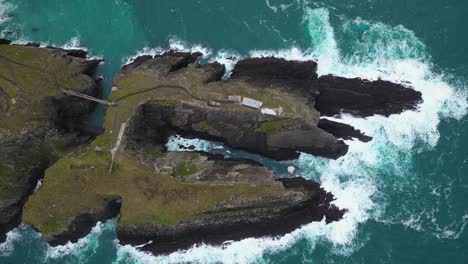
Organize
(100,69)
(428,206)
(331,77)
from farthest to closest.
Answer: (100,69), (331,77), (428,206)

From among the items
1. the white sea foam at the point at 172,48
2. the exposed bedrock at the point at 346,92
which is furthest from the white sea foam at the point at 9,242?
Result: the exposed bedrock at the point at 346,92

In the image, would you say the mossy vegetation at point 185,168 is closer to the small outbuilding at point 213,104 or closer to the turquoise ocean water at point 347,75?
the turquoise ocean water at point 347,75

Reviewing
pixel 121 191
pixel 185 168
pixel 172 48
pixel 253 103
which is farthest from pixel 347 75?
pixel 121 191

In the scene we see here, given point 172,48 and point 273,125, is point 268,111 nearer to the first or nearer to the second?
point 273,125

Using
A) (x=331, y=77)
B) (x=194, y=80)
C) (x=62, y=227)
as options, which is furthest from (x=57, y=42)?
(x=331, y=77)

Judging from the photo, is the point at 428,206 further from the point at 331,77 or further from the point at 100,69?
the point at 100,69

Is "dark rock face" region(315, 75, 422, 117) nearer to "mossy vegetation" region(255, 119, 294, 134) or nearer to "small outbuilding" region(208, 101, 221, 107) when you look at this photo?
"mossy vegetation" region(255, 119, 294, 134)
